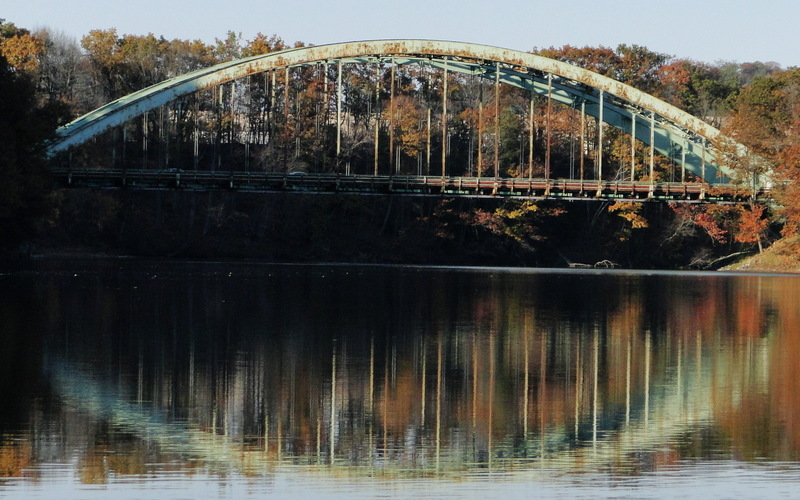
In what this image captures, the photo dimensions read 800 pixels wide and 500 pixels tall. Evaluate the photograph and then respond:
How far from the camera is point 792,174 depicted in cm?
6738

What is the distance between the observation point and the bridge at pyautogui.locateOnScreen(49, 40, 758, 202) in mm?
67812

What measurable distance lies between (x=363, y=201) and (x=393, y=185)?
32.8ft

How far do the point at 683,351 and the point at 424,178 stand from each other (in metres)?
46.0

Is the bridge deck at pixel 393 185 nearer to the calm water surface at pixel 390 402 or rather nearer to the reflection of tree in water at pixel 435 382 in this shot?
the reflection of tree in water at pixel 435 382

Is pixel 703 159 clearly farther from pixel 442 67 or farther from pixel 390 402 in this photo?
pixel 390 402

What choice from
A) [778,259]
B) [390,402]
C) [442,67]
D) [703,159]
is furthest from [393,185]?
[390,402]

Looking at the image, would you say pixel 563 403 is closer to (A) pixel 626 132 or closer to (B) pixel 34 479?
(B) pixel 34 479

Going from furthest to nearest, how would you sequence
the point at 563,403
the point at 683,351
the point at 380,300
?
the point at 380,300 < the point at 683,351 < the point at 563,403

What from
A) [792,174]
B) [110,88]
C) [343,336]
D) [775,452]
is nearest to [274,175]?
[110,88]


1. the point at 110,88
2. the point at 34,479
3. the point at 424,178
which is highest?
the point at 110,88

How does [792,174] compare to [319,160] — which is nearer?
[792,174]

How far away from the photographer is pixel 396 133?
7694 centimetres

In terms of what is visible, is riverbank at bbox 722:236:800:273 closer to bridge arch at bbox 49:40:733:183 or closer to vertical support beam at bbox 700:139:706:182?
bridge arch at bbox 49:40:733:183

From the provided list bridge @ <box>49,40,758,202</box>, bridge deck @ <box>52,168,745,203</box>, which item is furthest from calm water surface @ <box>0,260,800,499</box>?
bridge @ <box>49,40,758,202</box>
